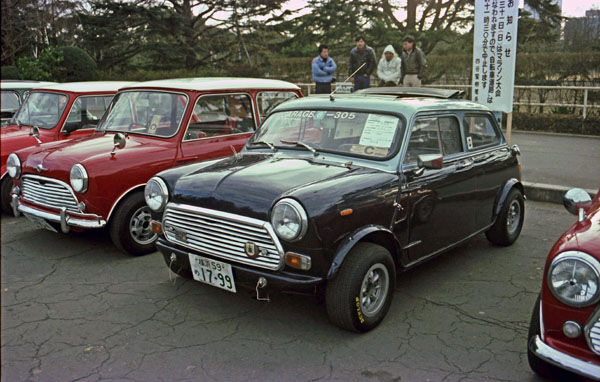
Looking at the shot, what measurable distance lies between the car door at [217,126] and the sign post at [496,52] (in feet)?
12.3

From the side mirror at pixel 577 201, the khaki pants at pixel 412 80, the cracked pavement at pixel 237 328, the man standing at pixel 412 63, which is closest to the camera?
the cracked pavement at pixel 237 328

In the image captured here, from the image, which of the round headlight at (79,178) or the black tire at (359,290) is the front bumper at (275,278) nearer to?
the black tire at (359,290)

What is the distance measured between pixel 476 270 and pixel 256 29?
24.6 m

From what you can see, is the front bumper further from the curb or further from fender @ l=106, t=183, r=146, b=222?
the curb

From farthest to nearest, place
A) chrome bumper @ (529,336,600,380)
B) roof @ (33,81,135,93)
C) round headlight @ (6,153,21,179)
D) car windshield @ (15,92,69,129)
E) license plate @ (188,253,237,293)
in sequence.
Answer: roof @ (33,81,135,93)
car windshield @ (15,92,69,129)
round headlight @ (6,153,21,179)
license plate @ (188,253,237,293)
chrome bumper @ (529,336,600,380)

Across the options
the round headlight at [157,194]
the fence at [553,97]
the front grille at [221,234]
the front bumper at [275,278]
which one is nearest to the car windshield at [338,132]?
the round headlight at [157,194]

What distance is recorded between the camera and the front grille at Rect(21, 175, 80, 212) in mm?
5293

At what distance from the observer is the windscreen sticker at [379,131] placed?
14.4ft

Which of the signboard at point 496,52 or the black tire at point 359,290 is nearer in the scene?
the black tire at point 359,290

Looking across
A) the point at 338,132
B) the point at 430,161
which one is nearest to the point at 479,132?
the point at 430,161

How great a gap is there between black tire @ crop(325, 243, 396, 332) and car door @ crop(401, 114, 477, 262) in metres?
0.50

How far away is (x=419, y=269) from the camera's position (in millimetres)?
5117

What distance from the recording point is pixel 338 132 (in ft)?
15.0

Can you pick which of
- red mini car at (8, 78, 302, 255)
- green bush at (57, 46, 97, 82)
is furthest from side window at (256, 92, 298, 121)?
green bush at (57, 46, 97, 82)
